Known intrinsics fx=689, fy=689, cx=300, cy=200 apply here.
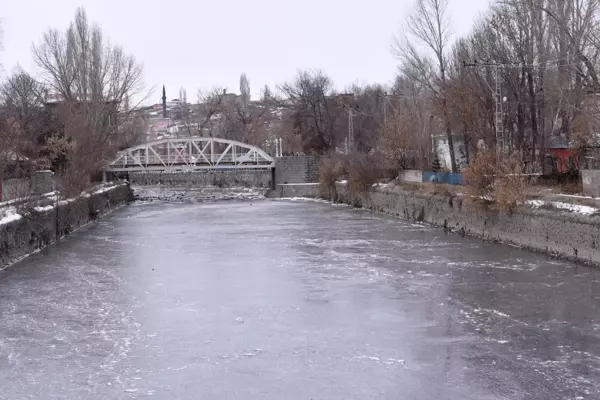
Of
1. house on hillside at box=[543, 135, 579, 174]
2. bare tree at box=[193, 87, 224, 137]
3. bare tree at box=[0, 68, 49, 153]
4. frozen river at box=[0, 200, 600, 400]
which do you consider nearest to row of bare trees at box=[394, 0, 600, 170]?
house on hillside at box=[543, 135, 579, 174]

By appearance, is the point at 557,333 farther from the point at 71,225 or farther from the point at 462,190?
the point at 71,225

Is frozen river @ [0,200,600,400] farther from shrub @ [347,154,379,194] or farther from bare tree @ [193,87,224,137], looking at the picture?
bare tree @ [193,87,224,137]

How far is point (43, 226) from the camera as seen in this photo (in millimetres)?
23578

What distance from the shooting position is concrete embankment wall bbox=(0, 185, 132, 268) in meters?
19.7

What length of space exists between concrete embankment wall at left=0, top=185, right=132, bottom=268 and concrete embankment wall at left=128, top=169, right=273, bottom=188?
25150mm

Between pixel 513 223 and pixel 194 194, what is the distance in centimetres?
3678

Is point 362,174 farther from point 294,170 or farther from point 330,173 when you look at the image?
point 294,170

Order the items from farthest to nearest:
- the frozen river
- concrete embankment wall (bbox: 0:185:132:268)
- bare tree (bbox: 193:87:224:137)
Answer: bare tree (bbox: 193:87:224:137)
concrete embankment wall (bbox: 0:185:132:268)
the frozen river

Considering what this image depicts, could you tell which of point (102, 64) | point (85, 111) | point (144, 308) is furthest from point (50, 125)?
point (144, 308)

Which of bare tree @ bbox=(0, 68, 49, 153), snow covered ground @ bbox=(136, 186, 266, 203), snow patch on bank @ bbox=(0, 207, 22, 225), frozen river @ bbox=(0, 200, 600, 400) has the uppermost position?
bare tree @ bbox=(0, 68, 49, 153)

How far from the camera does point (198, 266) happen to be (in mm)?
18188

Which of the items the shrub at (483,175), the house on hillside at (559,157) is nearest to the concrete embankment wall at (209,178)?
the house on hillside at (559,157)

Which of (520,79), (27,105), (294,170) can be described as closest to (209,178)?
(294,170)

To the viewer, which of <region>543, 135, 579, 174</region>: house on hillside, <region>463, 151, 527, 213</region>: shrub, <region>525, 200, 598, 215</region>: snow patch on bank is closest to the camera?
<region>525, 200, 598, 215</region>: snow patch on bank
